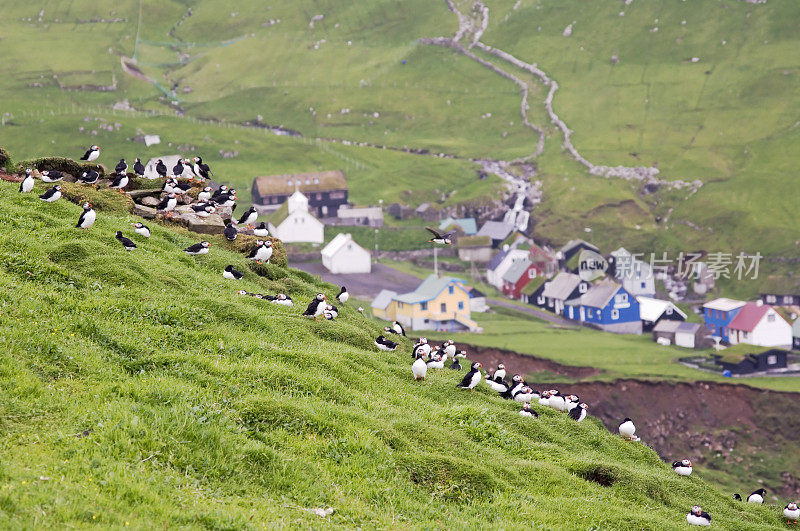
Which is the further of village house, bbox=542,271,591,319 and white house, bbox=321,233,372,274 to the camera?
Result: white house, bbox=321,233,372,274

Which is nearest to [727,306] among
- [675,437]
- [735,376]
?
[735,376]

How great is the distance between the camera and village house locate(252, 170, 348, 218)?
175375 mm

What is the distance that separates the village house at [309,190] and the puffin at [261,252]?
14012 centimetres

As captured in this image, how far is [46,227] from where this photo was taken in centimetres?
2862

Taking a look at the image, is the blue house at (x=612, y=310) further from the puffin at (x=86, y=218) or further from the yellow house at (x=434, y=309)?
the puffin at (x=86, y=218)

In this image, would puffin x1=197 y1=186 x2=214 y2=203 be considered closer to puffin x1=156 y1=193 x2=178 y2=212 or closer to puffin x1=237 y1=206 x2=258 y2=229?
puffin x1=156 y1=193 x2=178 y2=212

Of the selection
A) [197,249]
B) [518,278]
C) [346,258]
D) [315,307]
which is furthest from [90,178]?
[518,278]

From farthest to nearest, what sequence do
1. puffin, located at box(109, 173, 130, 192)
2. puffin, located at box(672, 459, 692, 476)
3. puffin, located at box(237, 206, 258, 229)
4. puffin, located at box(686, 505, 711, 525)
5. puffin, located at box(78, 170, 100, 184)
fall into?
puffin, located at box(237, 206, 258, 229)
puffin, located at box(109, 173, 130, 192)
puffin, located at box(78, 170, 100, 184)
puffin, located at box(672, 459, 692, 476)
puffin, located at box(686, 505, 711, 525)

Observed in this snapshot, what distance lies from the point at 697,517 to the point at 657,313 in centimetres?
11103

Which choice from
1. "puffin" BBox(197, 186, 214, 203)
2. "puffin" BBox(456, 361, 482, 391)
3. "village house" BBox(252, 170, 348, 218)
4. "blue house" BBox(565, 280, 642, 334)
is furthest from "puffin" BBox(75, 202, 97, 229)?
"village house" BBox(252, 170, 348, 218)

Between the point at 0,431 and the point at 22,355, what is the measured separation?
3.34m

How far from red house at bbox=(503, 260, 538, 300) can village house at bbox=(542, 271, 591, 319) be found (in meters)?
5.42

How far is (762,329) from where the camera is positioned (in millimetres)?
120688

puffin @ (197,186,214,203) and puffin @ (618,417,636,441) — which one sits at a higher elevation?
puffin @ (197,186,214,203)
